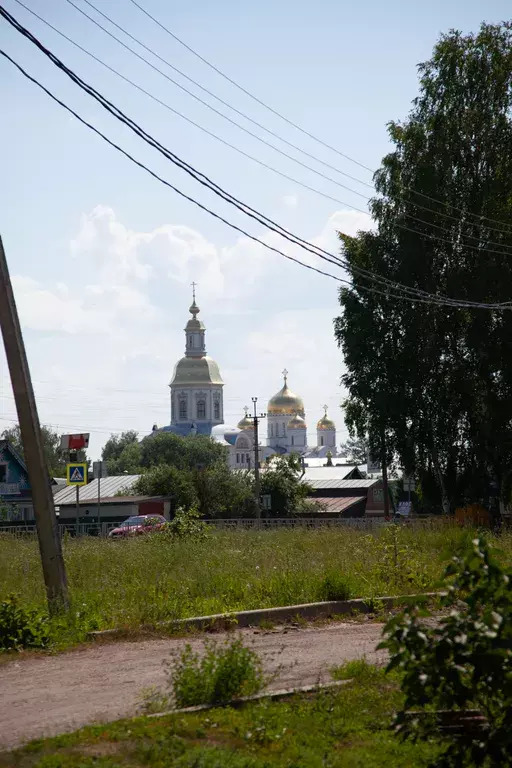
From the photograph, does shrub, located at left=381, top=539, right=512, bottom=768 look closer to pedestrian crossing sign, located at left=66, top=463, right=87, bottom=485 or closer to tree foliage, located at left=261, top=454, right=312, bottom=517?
pedestrian crossing sign, located at left=66, top=463, right=87, bottom=485

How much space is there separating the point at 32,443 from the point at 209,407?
159585 mm

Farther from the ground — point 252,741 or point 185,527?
point 185,527

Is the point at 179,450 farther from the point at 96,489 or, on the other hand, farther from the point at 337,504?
the point at 96,489

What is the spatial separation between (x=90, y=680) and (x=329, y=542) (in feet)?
30.1

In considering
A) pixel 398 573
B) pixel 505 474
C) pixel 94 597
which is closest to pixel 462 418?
pixel 505 474

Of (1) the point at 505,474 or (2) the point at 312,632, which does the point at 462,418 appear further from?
(2) the point at 312,632

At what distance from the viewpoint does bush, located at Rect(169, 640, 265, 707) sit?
6.31 metres

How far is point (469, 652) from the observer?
4.09 metres

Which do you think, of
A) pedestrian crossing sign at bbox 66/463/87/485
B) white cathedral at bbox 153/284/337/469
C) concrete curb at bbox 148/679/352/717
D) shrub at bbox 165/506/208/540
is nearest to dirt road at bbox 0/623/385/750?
concrete curb at bbox 148/679/352/717

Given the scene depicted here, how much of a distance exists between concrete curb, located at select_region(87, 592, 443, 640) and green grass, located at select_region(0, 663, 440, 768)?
9.77ft

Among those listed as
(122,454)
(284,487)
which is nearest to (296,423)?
(122,454)

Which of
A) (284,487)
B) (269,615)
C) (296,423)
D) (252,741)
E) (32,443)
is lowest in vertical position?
(252,741)

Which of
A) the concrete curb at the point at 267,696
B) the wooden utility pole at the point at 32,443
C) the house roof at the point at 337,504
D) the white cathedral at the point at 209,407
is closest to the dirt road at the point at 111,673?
the concrete curb at the point at 267,696

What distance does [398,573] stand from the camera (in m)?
12.5
